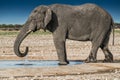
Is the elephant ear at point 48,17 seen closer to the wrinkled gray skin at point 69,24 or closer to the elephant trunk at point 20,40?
the wrinkled gray skin at point 69,24

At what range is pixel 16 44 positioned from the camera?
1817 cm

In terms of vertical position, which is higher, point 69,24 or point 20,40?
point 69,24

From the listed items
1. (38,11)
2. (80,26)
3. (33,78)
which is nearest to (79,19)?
(80,26)

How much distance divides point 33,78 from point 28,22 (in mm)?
5229

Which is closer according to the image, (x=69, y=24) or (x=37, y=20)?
(x=37, y=20)

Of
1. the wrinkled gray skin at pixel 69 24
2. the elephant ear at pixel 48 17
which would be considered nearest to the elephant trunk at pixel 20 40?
the wrinkled gray skin at pixel 69 24

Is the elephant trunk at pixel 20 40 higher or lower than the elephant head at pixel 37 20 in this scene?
lower

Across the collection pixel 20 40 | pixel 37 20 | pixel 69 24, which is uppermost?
pixel 37 20

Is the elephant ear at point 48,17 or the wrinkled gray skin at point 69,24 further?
the wrinkled gray skin at point 69,24

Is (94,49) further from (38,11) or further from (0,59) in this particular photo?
(0,59)

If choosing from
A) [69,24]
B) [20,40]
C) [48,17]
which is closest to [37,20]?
[48,17]

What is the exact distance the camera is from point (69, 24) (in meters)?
18.8

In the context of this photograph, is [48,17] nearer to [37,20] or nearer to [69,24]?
[37,20]

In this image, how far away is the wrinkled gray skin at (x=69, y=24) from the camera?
18.5 m
